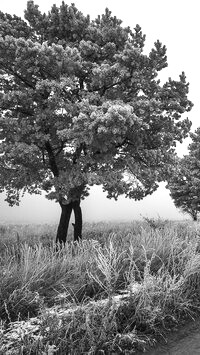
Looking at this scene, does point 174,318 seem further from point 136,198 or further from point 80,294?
point 136,198

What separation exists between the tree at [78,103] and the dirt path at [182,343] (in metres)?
10.8

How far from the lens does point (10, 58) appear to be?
1883cm

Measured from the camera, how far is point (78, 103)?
17094 millimetres

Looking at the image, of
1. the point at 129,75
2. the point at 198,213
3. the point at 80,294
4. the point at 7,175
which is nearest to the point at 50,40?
the point at 129,75

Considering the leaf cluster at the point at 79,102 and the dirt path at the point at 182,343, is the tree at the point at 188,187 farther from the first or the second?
the dirt path at the point at 182,343

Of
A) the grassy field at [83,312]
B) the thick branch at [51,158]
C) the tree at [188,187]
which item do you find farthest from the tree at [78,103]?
the tree at [188,187]

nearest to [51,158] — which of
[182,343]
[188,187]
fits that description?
Answer: [182,343]

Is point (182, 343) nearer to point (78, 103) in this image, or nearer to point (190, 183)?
point (78, 103)

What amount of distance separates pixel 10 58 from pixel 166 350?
17389 millimetres

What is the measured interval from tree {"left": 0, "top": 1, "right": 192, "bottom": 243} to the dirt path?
35.6ft

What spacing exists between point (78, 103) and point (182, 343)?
533 inches

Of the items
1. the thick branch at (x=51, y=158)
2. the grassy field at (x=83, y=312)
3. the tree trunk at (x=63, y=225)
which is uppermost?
the thick branch at (x=51, y=158)

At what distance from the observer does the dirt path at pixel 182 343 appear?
489 centimetres

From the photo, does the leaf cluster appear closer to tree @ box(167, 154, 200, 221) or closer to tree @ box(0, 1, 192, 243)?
tree @ box(0, 1, 192, 243)
